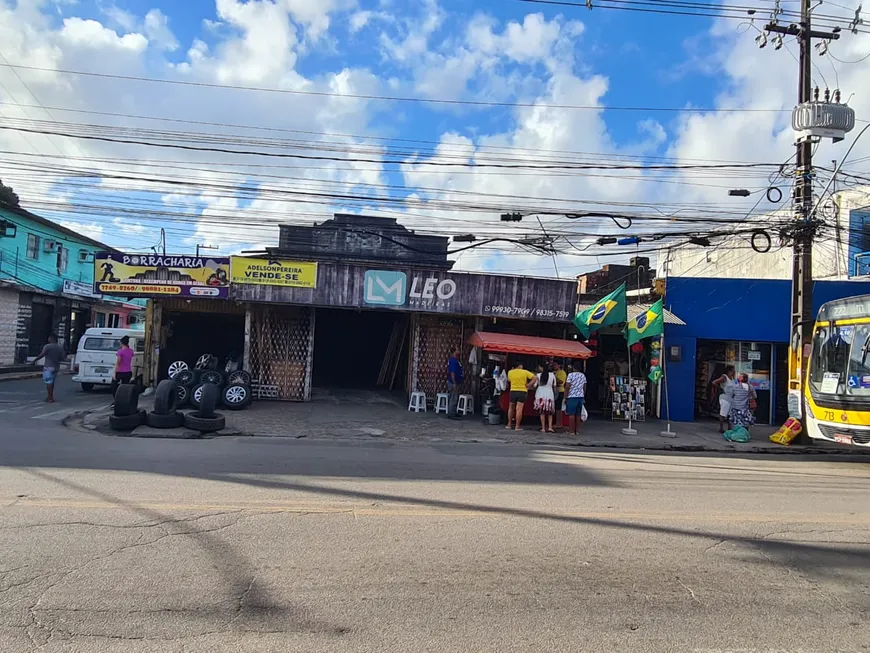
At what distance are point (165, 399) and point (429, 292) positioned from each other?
734 centimetres

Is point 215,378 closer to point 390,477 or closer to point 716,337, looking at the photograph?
point 390,477

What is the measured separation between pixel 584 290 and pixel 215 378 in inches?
710

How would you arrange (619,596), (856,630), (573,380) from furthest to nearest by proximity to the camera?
(573,380)
(619,596)
(856,630)

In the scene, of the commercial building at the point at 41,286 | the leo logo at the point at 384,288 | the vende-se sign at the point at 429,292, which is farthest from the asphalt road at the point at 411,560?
the commercial building at the point at 41,286

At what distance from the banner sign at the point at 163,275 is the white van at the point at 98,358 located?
3052 millimetres

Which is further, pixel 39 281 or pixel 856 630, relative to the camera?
pixel 39 281

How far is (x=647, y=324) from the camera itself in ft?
50.5

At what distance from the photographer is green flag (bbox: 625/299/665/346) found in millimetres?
15266

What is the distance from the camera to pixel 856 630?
3898 mm

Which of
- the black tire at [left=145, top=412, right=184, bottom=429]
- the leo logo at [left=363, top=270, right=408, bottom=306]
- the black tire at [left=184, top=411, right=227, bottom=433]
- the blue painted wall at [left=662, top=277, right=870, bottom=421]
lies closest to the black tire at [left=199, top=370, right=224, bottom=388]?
the black tire at [left=145, top=412, right=184, bottom=429]

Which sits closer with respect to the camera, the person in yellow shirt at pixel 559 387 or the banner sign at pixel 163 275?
the person in yellow shirt at pixel 559 387

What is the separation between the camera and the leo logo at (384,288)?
640 inches

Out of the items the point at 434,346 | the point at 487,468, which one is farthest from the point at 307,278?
the point at 487,468

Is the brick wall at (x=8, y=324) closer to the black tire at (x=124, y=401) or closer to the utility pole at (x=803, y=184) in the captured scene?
the black tire at (x=124, y=401)
